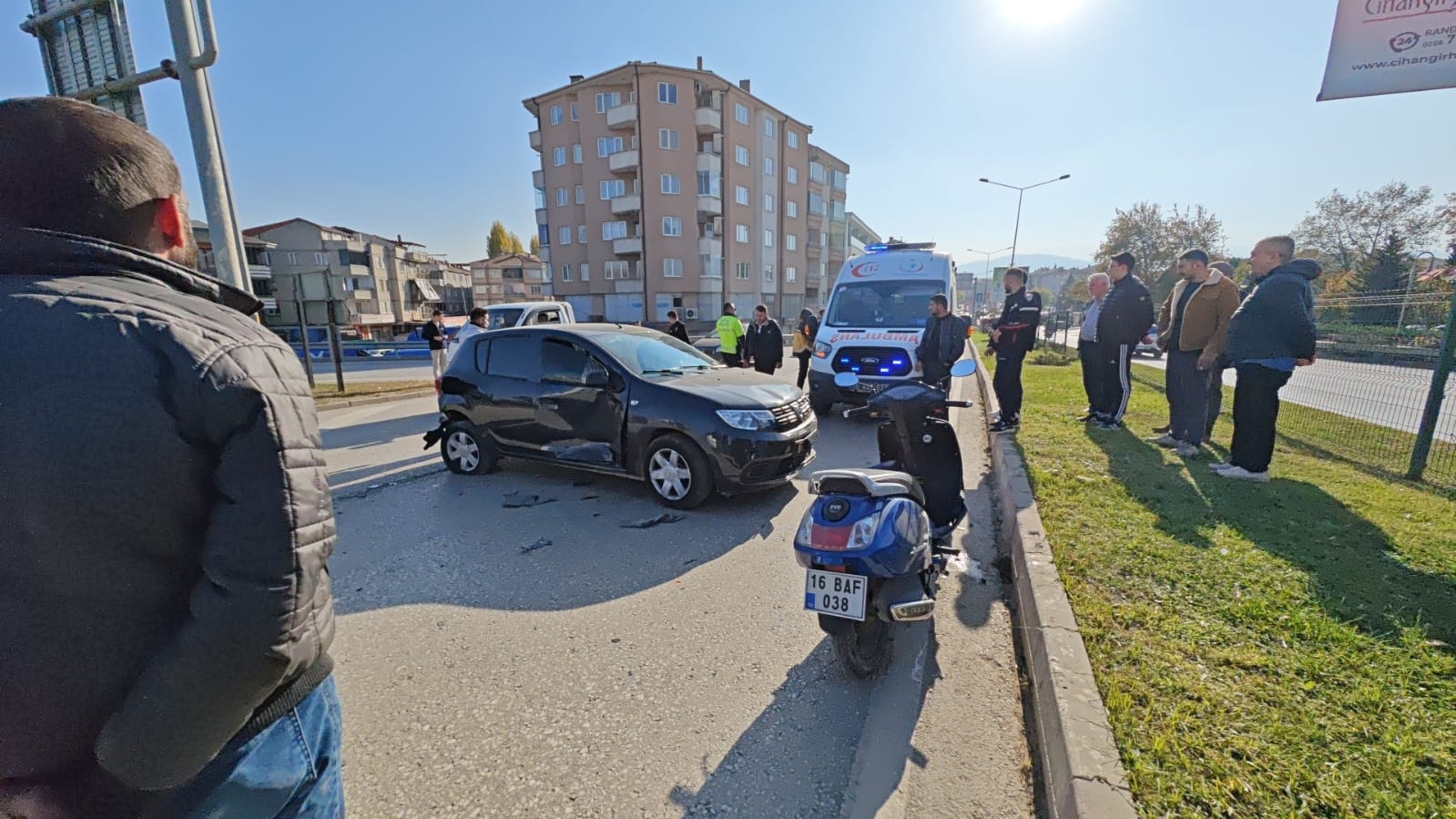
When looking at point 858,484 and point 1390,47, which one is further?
point 1390,47

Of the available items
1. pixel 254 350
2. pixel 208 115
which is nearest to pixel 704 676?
pixel 254 350

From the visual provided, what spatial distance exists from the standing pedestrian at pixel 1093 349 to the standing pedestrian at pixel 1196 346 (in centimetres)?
106

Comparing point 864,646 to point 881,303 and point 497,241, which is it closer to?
point 881,303

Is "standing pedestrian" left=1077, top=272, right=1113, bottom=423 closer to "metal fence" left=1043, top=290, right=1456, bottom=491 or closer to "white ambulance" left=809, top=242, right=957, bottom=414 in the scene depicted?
"metal fence" left=1043, top=290, right=1456, bottom=491

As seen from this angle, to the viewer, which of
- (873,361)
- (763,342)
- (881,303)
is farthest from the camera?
(763,342)

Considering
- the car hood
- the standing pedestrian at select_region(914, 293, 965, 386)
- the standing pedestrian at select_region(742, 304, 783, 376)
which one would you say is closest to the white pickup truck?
the standing pedestrian at select_region(742, 304, 783, 376)

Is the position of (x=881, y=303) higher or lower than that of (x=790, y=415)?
higher

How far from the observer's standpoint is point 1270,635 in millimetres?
2734

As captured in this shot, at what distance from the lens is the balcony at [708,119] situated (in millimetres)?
39000

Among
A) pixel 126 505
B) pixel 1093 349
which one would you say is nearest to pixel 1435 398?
pixel 1093 349

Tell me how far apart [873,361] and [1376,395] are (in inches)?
267

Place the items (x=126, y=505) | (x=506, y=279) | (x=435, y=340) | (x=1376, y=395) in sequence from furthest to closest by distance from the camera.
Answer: (x=506, y=279), (x=435, y=340), (x=1376, y=395), (x=126, y=505)

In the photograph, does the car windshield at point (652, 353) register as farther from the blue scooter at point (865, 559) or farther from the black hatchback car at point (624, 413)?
the blue scooter at point (865, 559)

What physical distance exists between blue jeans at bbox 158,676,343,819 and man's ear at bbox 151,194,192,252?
3.35ft
